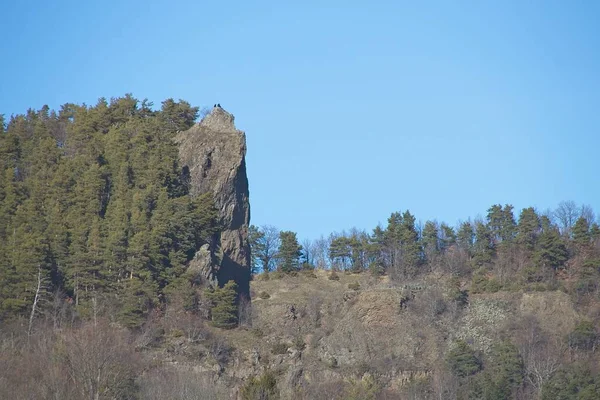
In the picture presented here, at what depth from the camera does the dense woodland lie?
64.2 metres

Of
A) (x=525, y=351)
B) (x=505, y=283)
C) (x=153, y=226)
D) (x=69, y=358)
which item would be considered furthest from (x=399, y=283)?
(x=69, y=358)

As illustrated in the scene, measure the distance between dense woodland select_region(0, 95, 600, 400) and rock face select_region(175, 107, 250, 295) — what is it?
1.12 meters

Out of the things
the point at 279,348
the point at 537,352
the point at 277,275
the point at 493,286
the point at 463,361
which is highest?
the point at 277,275

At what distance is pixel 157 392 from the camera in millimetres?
54375

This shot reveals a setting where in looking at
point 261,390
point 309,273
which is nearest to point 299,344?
point 309,273

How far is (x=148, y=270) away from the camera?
233ft

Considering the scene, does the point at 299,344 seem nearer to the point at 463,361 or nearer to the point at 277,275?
the point at 463,361

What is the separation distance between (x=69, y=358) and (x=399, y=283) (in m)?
34.1

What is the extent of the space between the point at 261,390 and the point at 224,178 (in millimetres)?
32682

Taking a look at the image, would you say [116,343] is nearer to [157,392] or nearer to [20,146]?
→ [157,392]

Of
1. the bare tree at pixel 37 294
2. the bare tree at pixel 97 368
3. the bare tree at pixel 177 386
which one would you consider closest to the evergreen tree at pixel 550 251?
the bare tree at pixel 177 386

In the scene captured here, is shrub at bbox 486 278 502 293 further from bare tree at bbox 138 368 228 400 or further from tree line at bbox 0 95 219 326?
bare tree at bbox 138 368 228 400

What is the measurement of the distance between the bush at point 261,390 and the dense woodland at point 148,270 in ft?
24.6

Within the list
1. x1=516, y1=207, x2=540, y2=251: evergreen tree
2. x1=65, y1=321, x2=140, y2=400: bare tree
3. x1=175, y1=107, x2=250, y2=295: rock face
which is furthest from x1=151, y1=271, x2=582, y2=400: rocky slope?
x1=65, y1=321, x2=140, y2=400: bare tree
